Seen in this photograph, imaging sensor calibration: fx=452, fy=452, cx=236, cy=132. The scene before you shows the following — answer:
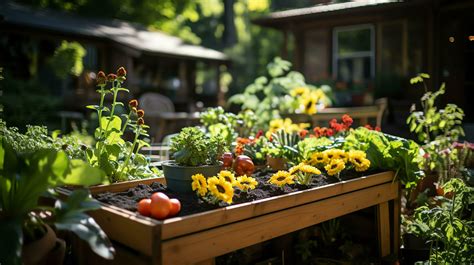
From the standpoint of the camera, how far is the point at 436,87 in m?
8.71

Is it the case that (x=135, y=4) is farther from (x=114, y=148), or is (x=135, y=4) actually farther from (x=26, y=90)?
(x=114, y=148)

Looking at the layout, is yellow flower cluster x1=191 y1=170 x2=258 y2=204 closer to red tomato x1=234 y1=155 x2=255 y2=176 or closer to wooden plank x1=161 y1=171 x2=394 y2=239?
wooden plank x1=161 y1=171 x2=394 y2=239

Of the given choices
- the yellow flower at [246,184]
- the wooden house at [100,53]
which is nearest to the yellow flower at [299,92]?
the yellow flower at [246,184]

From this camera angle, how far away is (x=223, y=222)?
2.03 meters

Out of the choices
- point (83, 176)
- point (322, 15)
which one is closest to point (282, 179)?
point (83, 176)

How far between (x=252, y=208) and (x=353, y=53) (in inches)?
372

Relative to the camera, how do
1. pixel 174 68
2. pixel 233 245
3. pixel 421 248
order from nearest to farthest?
pixel 233 245, pixel 421 248, pixel 174 68

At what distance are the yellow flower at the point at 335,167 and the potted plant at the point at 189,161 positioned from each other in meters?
0.68

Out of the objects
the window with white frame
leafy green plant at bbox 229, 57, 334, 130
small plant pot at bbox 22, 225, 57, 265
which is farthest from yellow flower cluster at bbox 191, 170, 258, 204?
the window with white frame

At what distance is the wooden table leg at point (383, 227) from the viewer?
3.04 m

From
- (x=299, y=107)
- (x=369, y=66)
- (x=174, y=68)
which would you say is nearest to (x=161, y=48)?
(x=174, y=68)

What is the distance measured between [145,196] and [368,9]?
27.5ft

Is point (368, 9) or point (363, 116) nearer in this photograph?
point (363, 116)

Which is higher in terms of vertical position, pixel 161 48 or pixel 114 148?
pixel 161 48
